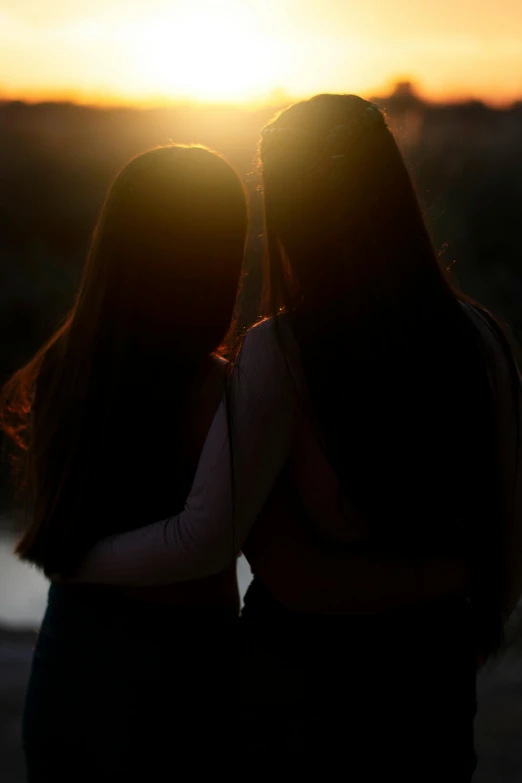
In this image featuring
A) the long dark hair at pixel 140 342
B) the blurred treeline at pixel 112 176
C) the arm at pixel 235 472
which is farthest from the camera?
the blurred treeline at pixel 112 176

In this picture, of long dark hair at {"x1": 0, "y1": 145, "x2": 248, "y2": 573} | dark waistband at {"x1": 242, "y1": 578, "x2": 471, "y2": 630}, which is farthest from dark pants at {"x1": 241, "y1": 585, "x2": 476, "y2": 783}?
long dark hair at {"x1": 0, "y1": 145, "x2": 248, "y2": 573}

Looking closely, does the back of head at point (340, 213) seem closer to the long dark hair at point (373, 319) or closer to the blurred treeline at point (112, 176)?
the long dark hair at point (373, 319)

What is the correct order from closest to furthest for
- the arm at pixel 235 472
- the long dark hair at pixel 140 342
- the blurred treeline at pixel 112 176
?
the arm at pixel 235 472 → the long dark hair at pixel 140 342 → the blurred treeline at pixel 112 176

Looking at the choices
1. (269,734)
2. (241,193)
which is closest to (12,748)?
(269,734)

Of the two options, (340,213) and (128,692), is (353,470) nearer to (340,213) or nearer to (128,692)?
(340,213)

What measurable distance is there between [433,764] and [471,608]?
19cm

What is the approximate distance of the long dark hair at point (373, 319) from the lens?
1.01 meters

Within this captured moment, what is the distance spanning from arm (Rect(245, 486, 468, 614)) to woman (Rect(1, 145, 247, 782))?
13cm

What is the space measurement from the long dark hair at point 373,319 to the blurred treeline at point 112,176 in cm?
602

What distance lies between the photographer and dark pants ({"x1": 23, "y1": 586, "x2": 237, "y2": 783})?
3.78 ft

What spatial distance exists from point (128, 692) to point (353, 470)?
1.33ft

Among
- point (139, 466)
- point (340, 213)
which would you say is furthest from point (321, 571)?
point (340, 213)

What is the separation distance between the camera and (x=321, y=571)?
3.51ft

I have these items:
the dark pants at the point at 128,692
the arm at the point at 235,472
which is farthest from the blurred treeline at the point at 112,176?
the arm at the point at 235,472
